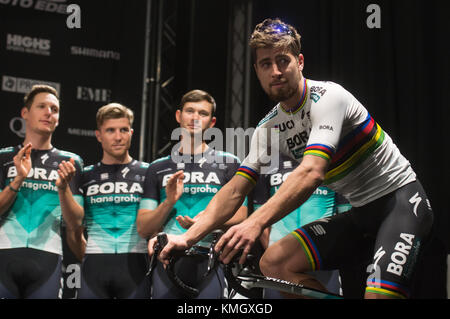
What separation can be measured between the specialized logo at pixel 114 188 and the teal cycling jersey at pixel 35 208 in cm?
14

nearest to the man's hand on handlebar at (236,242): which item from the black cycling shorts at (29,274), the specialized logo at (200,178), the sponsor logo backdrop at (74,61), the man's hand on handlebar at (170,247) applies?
the man's hand on handlebar at (170,247)

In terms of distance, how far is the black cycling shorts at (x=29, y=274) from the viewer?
4.68 meters

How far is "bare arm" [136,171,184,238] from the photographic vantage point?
4578mm

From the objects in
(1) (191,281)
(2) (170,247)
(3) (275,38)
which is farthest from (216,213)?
(1) (191,281)

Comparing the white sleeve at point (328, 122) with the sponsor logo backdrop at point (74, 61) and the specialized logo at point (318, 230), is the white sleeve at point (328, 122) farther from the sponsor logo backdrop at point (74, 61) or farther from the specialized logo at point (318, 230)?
the sponsor logo backdrop at point (74, 61)

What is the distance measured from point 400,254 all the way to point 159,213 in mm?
2417

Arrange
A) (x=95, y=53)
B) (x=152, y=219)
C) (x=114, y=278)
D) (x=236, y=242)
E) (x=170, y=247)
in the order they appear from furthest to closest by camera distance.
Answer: (x=95, y=53) < (x=114, y=278) < (x=152, y=219) < (x=170, y=247) < (x=236, y=242)

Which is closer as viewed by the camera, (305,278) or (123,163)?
(305,278)

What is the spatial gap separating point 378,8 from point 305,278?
3.28 metres

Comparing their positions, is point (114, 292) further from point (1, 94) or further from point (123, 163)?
point (1, 94)

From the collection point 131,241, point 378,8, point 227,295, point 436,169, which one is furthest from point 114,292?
point 378,8

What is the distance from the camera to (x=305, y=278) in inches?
116

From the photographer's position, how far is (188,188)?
193 inches

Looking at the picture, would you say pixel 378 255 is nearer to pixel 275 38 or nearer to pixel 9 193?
pixel 275 38
